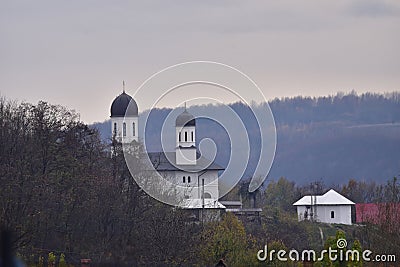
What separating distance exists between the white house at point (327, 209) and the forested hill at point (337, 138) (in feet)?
113

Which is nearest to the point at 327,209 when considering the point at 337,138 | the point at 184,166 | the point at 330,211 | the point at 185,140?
the point at 330,211

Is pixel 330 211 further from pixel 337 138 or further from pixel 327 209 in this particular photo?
pixel 337 138

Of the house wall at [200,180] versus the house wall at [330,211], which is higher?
the house wall at [200,180]

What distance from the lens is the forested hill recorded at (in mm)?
140125

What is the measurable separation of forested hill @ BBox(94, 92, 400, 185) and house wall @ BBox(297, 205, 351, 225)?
35813 mm

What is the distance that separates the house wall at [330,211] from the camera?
9019cm

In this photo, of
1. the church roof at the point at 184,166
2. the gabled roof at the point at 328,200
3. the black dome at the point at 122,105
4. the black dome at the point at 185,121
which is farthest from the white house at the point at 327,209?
the black dome at the point at 122,105

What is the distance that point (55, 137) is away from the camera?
4116cm

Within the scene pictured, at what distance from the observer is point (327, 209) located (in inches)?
3659

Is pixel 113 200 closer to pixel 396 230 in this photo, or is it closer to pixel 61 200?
pixel 61 200

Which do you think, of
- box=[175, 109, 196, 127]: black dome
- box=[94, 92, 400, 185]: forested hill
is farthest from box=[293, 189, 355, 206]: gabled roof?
box=[94, 92, 400, 185]: forested hill

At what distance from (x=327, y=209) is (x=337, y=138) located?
65492 millimetres

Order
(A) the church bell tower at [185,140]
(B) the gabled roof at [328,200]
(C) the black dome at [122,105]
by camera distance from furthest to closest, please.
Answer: (C) the black dome at [122,105]
(A) the church bell tower at [185,140]
(B) the gabled roof at [328,200]

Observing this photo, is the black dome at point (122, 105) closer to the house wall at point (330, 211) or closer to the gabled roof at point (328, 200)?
the gabled roof at point (328, 200)
